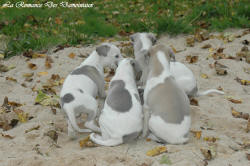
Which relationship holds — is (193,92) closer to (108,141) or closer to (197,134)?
Result: (197,134)

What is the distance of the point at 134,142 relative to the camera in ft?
13.9

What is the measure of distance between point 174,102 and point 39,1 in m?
8.24

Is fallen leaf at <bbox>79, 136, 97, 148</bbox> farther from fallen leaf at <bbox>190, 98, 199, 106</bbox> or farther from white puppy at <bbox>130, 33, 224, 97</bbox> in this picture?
fallen leaf at <bbox>190, 98, 199, 106</bbox>

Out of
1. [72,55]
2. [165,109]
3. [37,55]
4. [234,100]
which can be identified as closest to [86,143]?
[165,109]

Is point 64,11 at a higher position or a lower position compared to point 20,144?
higher

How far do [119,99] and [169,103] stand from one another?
2.08ft

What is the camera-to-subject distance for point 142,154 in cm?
385

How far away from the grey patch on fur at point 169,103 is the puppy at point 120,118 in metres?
0.23

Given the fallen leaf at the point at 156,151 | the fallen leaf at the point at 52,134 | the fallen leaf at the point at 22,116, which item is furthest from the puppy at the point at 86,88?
the fallen leaf at the point at 156,151

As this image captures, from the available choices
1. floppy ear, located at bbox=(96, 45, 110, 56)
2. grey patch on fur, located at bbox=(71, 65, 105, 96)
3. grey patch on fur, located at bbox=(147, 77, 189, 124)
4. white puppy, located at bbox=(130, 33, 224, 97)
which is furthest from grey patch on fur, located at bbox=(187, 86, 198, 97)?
floppy ear, located at bbox=(96, 45, 110, 56)

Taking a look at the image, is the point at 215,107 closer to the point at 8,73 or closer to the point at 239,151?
the point at 239,151

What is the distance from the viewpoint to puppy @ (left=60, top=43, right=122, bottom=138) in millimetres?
4387

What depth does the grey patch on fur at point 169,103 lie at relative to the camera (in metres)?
3.97

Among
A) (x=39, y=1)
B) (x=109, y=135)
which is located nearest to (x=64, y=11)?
(x=39, y=1)
